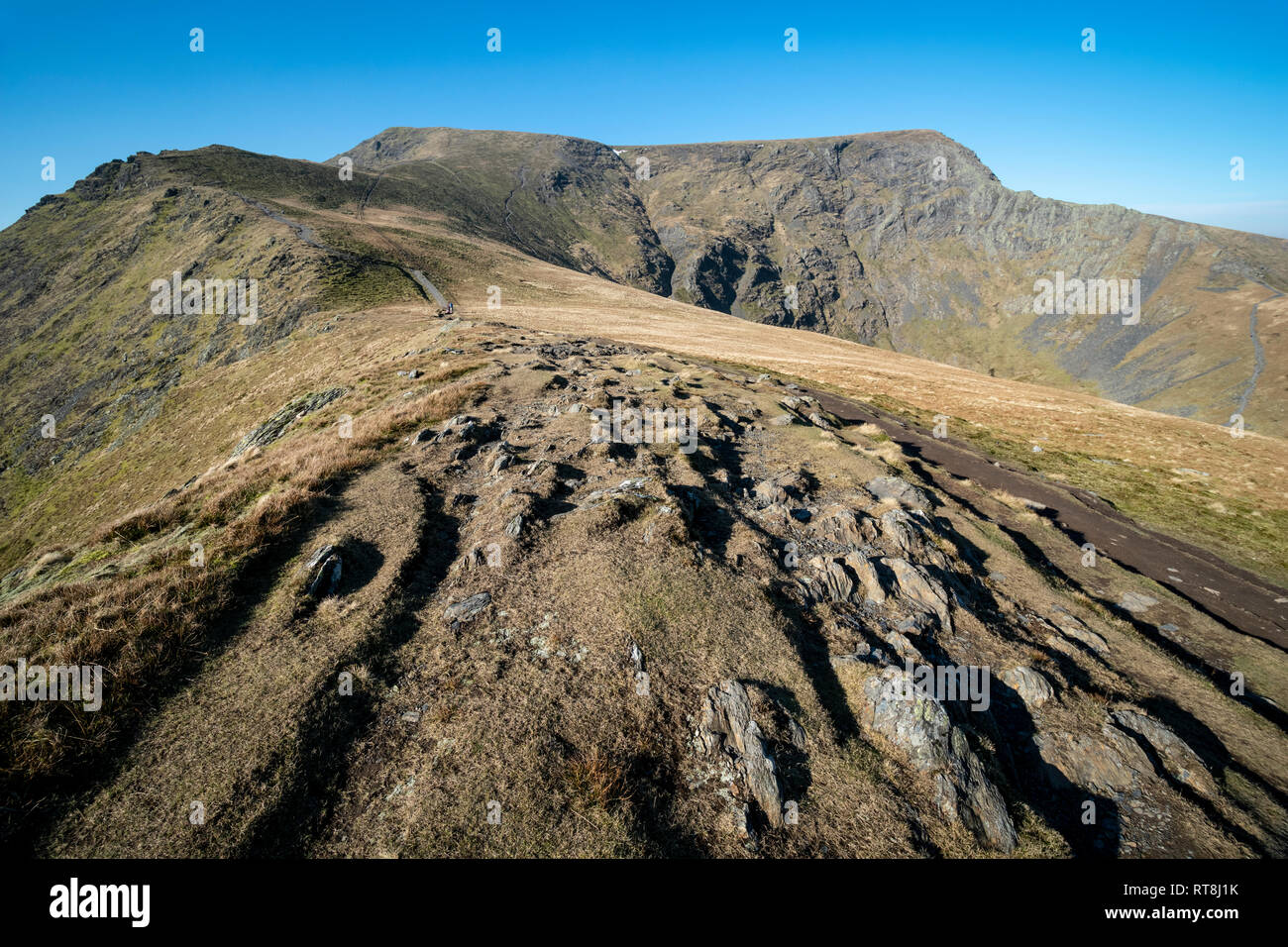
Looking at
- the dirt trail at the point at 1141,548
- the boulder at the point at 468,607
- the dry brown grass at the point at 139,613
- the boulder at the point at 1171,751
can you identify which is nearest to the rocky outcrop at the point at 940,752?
the boulder at the point at 1171,751

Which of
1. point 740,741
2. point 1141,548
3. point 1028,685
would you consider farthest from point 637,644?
point 1141,548

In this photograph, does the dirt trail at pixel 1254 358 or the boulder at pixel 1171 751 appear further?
the dirt trail at pixel 1254 358

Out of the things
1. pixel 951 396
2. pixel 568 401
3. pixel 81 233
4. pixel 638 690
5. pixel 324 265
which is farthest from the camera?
pixel 81 233

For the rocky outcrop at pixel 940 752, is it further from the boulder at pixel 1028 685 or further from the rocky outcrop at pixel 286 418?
the rocky outcrop at pixel 286 418

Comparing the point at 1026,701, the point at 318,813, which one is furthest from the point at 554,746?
the point at 1026,701

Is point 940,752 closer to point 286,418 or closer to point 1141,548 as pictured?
point 1141,548

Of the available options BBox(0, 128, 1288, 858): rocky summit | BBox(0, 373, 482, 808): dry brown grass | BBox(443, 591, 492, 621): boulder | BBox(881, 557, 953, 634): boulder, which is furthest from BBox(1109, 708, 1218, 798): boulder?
BBox(0, 373, 482, 808): dry brown grass

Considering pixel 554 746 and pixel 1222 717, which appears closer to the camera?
pixel 554 746
